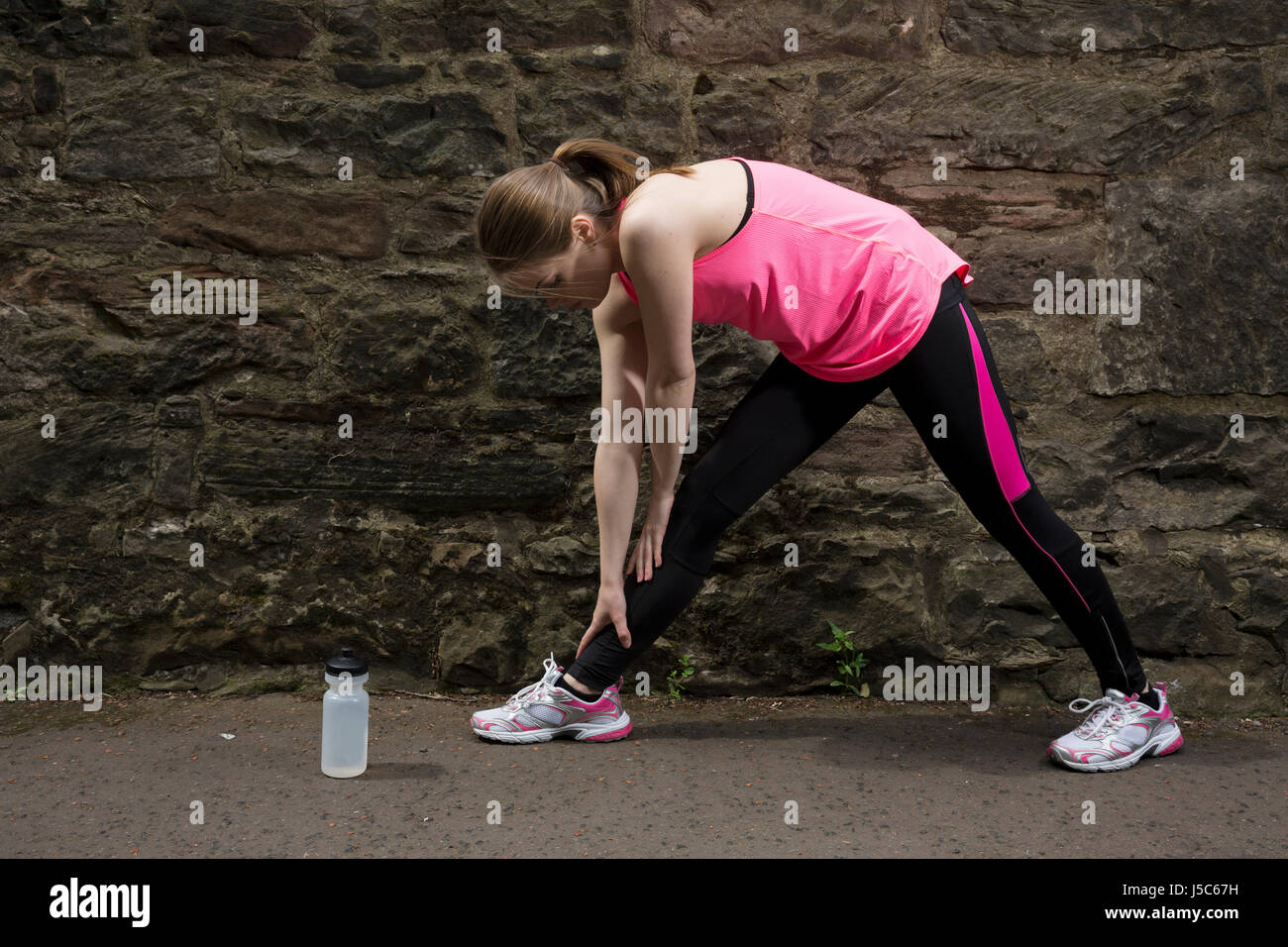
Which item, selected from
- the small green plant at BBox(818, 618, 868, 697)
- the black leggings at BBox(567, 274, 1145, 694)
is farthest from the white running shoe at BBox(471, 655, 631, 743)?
the small green plant at BBox(818, 618, 868, 697)

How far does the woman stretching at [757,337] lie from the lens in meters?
2.15

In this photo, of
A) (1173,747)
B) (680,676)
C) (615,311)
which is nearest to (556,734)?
(680,676)

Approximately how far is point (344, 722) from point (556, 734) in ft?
1.60

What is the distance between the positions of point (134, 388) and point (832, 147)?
1.92 m

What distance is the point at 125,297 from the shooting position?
9.46 ft

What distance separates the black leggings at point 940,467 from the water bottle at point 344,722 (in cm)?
53

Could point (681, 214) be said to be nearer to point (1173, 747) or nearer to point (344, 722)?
point (344, 722)

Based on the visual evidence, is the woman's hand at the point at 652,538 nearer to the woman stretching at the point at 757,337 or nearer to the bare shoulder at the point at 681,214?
the woman stretching at the point at 757,337

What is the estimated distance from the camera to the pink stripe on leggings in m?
2.29

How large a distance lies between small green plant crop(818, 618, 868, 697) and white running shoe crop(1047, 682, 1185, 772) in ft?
1.82

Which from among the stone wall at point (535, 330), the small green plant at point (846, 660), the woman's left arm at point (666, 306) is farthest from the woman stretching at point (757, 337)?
the small green plant at point (846, 660)

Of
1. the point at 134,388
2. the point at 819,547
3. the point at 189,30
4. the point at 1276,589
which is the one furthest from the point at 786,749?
the point at 189,30

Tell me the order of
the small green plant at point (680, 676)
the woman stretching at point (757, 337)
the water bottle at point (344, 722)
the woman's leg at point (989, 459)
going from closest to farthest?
the woman stretching at point (757, 337), the woman's leg at point (989, 459), the water bottle at point (344, 722), the small green plant at point (680, 676)

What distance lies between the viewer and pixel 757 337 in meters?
2.31
